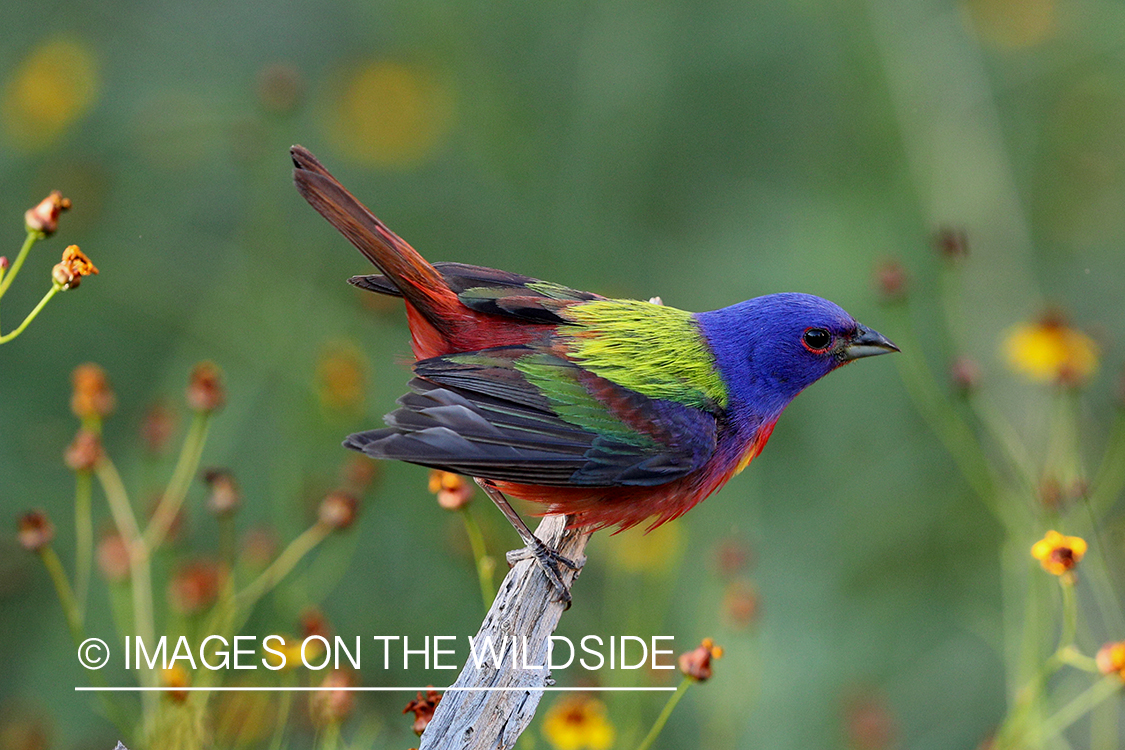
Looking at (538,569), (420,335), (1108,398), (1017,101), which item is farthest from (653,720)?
(1017,101)

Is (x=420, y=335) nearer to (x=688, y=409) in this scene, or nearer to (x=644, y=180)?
(x=688, y=409)

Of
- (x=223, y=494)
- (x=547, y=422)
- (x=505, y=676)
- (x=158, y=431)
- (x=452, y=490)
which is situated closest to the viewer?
(x=505, y=676)

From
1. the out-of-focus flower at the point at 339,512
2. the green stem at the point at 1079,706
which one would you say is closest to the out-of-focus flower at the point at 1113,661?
the green stem at the point at 1079,706

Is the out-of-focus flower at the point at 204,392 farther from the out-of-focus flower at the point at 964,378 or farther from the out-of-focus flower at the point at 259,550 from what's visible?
the out-of-focus flower at the point at 964,378

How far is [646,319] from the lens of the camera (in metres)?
3.24

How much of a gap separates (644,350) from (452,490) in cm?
73

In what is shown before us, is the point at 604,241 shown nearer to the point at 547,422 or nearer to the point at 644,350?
the point at 644,350

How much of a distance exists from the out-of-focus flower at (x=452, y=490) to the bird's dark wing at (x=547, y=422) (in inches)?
5.1

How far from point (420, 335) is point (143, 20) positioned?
3538mm

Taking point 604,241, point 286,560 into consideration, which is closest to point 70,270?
point 286,560

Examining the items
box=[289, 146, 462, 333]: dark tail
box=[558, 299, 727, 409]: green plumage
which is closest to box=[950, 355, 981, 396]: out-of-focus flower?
box=[558, 299, 727, 409]: green plumage

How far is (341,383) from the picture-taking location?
4.01 m

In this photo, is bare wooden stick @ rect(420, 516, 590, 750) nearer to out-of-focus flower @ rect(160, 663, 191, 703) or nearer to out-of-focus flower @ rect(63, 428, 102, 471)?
out-of-focus flower @ rect(160, 663, 191, 703)

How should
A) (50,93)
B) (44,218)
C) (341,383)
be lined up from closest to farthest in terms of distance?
(44,218)
(341,383)
(50,93)
